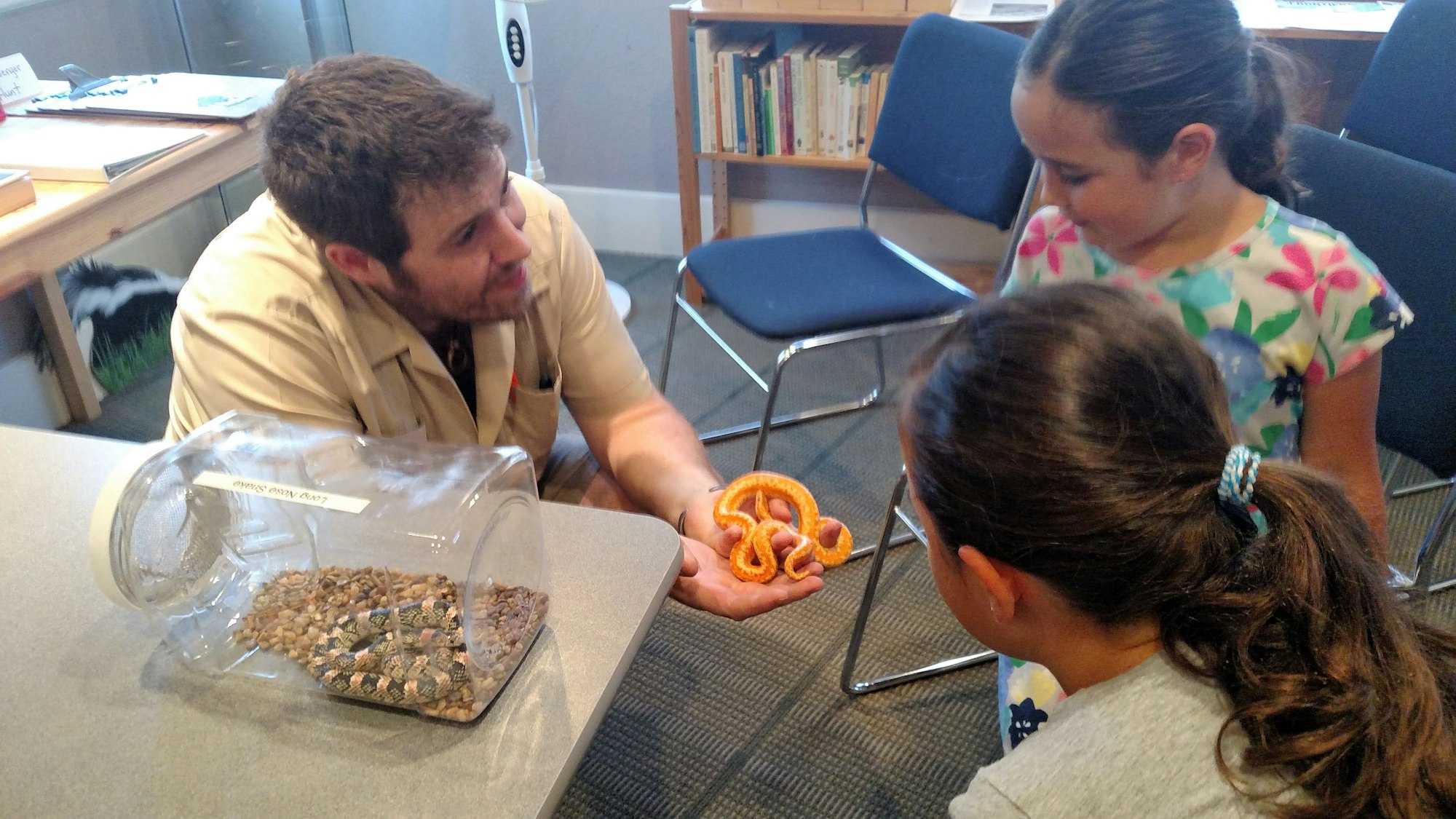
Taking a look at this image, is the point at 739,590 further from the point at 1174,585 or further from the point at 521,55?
the point at 521,55

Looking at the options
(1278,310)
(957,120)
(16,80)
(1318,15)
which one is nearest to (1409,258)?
(1278,310)

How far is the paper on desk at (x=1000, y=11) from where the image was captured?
231 centimetres

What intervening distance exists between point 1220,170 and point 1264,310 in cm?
18

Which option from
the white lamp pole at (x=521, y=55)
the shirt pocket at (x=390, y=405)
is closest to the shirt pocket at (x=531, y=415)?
the shirt pocket at (x=390, y=405)

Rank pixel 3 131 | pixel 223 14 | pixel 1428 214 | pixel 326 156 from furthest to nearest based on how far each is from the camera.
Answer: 1. pixel 223 14
2. pixel 3 131
3. pixel 1428 214
4. pixel 326 156

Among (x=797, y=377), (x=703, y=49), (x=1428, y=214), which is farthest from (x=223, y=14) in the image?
(x=1428, y=214)

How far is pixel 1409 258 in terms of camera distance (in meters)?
1.35

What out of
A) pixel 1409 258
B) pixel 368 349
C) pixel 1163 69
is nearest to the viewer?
pixel 1163 69

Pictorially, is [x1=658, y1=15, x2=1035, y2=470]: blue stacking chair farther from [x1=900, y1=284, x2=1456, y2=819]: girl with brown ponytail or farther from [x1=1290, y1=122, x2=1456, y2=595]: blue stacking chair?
[x1=900, y1=284, x2=1456, y2=819]: girl with brown ponytail

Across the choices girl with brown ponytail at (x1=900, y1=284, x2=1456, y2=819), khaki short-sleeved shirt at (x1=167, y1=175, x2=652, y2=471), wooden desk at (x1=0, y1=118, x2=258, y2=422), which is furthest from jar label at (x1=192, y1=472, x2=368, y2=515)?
wooden desk at (x1=0, y1=118, x2=258, y2=422)

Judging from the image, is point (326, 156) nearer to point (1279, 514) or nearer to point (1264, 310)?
point (1279, 514)

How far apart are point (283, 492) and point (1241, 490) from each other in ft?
2.36

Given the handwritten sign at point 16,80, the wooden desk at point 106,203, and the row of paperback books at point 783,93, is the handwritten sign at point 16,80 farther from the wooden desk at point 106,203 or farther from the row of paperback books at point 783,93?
the row of paperback books at point 783,93

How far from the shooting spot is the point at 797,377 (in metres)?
2.61
